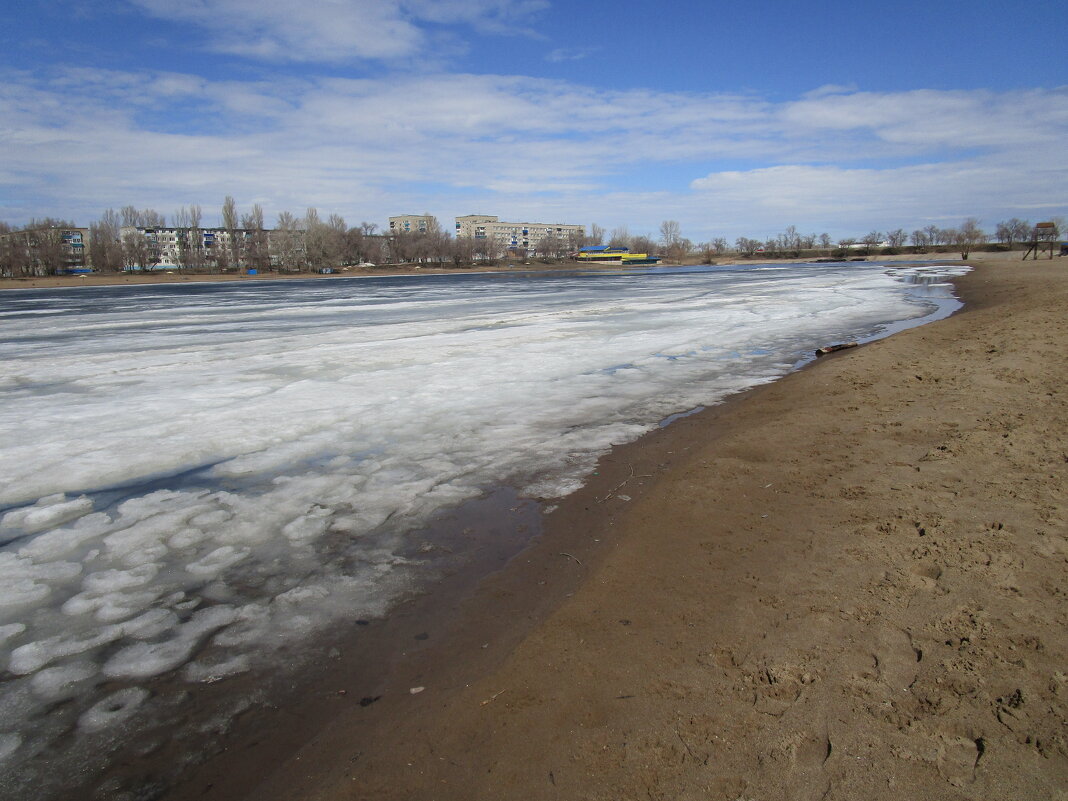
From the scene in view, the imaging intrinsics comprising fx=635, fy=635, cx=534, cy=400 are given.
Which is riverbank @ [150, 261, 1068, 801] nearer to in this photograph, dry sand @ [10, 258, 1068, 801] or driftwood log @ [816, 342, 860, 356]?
dry sand @ [10, 258, 1068, 801]

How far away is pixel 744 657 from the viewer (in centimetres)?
258

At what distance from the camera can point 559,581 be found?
339cm

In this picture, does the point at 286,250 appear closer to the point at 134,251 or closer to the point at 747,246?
the point at 134,251

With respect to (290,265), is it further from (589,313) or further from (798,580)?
(798,580)

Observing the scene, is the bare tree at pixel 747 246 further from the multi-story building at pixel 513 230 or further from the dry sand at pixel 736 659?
the dry sand at pixel 736 659

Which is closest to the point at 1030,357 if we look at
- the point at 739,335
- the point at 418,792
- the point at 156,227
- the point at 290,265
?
the point at 739,335

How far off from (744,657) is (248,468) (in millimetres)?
4194

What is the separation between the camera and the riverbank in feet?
6.66

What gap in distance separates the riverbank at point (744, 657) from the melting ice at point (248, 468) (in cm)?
71

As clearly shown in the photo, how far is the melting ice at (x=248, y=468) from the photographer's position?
2.94 metres

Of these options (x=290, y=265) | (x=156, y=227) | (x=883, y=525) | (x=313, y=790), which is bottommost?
(x=313, y=790)

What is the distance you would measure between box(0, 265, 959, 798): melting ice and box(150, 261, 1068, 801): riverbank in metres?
0.71

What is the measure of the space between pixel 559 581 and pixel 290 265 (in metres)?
91.4

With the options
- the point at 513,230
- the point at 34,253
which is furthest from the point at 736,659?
the point at 513,230
